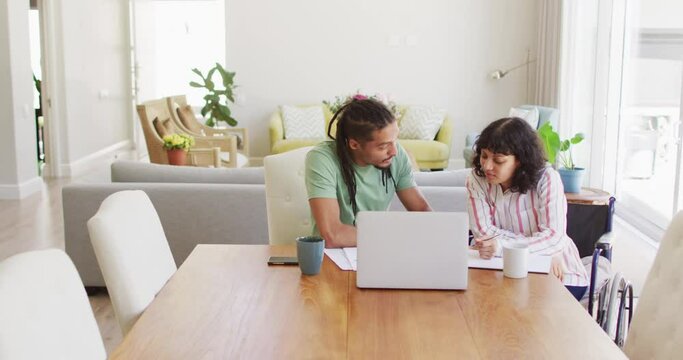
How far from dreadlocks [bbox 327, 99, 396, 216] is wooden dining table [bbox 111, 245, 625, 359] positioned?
0.57 metres

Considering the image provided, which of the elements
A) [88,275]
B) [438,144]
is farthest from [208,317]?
[438,144]

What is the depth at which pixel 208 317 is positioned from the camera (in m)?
1.80

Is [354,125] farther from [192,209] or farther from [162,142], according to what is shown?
[162,142]

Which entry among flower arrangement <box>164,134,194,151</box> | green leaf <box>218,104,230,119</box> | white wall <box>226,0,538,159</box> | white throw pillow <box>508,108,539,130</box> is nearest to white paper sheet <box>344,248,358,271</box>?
flower arrangement <box>164,134,194,151</box>

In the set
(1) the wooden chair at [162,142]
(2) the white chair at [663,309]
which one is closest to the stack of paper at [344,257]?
(2) the white chair at [663,309]

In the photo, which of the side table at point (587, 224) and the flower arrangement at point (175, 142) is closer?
the side table at point (587, 224)

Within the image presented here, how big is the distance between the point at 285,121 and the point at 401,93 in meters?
1.39

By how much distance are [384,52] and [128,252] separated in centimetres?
→ 737

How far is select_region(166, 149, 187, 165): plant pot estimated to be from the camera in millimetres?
6488

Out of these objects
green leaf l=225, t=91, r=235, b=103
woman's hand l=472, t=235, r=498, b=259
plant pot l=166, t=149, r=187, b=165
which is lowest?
plant pot l=166, t=149, r=187, b=165

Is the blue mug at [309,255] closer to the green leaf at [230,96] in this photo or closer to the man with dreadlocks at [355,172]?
the man with dreadlocks at [355,172]

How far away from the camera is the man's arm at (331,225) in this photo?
98.7 inches

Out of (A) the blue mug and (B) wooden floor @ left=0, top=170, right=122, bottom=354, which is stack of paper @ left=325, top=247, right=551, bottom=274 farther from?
(B) wooden floor @ left=0, top=170, right=122, bottom=354

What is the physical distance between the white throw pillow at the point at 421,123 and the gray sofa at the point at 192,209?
4.30 metres
